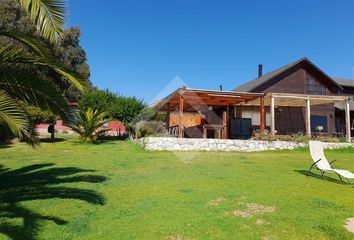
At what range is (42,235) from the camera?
451cm

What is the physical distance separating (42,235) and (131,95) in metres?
23.3

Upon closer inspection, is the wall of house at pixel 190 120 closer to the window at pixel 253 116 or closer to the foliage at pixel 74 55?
the window at pixel 253 116

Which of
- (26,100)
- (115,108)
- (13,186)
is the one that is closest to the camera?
(26,100)

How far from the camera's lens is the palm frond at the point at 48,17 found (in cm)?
504

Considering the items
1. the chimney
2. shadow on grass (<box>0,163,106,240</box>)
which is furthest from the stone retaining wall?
the chimney

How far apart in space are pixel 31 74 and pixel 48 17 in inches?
40.0

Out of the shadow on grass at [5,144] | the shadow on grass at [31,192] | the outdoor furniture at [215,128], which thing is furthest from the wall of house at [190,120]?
the shadow on grass at [31,192]

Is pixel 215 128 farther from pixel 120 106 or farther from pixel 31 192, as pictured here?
pixel 31 192

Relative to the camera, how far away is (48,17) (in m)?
5.15

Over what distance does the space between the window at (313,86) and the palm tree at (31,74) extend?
26437mm

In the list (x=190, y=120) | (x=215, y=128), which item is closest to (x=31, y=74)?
(x=215, y=128)

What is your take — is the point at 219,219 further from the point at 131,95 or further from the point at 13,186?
the point at 131,95

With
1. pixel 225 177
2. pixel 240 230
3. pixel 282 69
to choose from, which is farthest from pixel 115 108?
pixel 240 230

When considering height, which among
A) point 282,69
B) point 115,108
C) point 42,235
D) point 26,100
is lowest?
point 42,235
